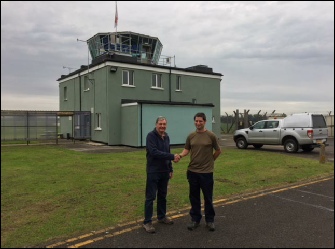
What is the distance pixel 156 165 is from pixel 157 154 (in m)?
0.26

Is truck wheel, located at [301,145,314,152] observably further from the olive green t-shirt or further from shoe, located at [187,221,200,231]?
shoe, located at [187,221,200,231]

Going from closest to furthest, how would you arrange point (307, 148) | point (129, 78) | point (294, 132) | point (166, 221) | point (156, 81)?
point (166, 221) → point (294, 132) → point (307, 148) → point (129, 78) → point (156, 81)

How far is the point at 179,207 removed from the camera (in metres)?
6.18

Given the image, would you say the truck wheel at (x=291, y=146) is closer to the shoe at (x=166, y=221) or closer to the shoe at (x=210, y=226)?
the shoe at (x=210, y=226)

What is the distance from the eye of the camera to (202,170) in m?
5.01

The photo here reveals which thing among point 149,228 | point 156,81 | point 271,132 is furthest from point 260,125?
point 149,228

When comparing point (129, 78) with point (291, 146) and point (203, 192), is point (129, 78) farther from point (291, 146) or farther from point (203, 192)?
point (203, 192)

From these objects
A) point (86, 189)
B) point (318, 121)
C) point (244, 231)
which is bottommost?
point (244, 231)

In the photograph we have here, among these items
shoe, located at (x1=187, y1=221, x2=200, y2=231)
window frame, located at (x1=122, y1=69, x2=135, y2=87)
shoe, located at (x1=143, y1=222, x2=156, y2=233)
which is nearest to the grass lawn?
shoe, located at (x1=143, y1=222, x2=156, y2=233)

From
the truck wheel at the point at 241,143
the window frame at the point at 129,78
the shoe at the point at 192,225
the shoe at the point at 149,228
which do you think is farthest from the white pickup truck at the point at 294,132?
the shoe at the point at 149,228

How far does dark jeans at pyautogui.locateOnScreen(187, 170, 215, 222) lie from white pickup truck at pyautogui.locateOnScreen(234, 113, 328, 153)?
440 inches

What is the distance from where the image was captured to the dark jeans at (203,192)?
16.5 feet

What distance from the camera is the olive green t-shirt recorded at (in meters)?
5.02

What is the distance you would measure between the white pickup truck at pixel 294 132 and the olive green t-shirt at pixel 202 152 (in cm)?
1115
